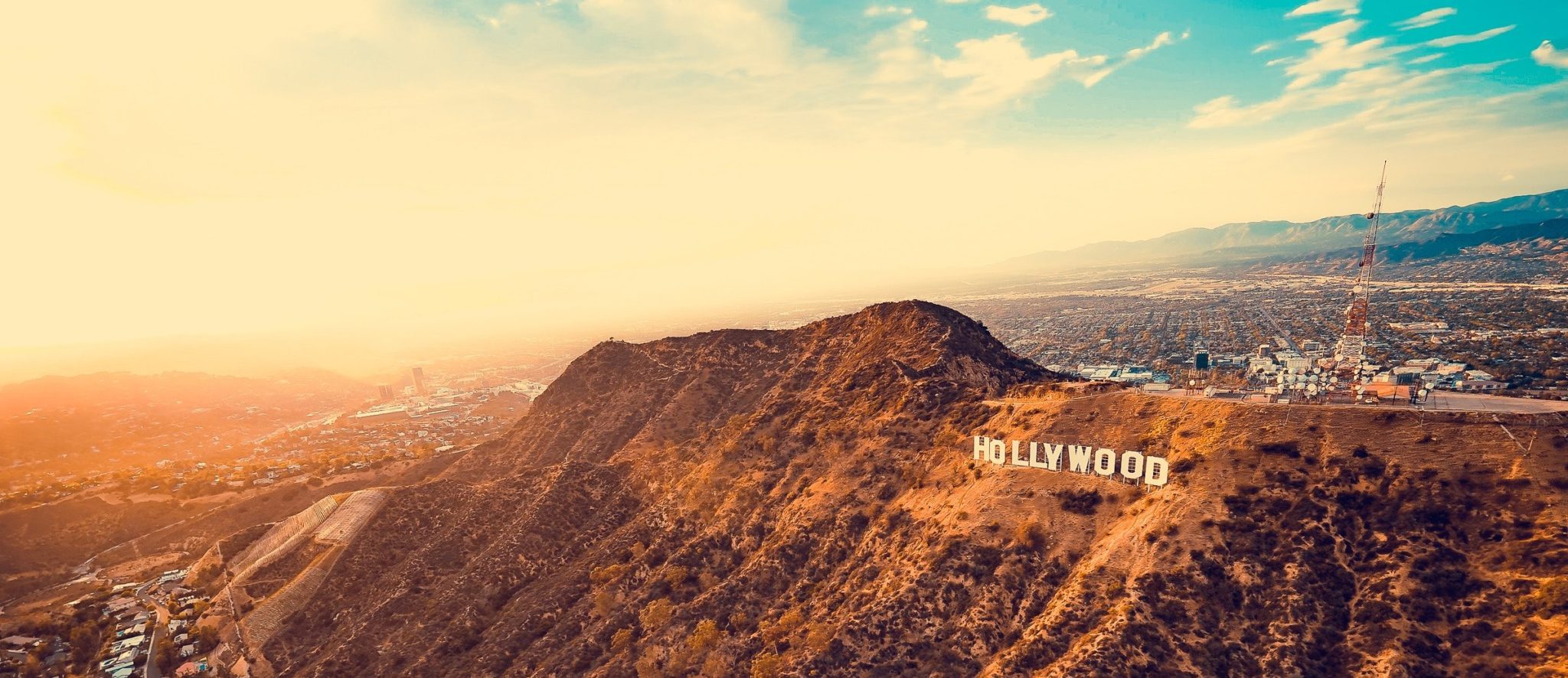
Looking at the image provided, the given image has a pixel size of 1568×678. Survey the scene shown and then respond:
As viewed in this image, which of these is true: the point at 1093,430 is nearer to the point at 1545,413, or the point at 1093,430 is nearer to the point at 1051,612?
the point at 1051,612

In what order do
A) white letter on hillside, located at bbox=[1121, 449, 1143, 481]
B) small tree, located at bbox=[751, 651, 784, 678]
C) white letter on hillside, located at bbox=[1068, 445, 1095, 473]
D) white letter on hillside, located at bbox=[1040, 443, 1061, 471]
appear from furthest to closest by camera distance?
1. white letter on hillside, located at bbox=[1040, 443, 1061, 471]
2. white letter on hillside, located at bbox=[1068, 445, 1095, 473]
3. white letter on hillside, located at bbox=[1121, 449, 1143, 481]
4. small tree, located at bbox=[751, 651, 784, 678]

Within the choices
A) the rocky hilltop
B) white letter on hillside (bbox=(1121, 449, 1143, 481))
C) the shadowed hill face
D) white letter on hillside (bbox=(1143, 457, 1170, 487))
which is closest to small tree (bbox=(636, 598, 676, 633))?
the rocky hilltop

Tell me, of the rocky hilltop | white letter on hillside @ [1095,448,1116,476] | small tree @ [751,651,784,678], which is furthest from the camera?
white letter on hillside @ [1095,448,1116,476]

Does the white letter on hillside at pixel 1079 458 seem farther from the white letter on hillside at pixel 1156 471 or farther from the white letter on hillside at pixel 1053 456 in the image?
the white letter on hillside at pixel 1156 471

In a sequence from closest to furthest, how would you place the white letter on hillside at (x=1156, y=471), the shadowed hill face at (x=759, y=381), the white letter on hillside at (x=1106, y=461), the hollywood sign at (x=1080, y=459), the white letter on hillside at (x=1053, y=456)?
the white letter on hillside at (x=1156, y=471) < the hollywood sign at (x=1080, y=459) < the white letter on hillside at (x=1106, y=461) < the white letter on hillside at (x=1053, y=456) < the shadowed hill face at (x=759, y=381)

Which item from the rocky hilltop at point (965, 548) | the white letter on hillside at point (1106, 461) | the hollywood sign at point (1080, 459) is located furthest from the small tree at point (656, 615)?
the white letter on hillside at point (1106, 461)

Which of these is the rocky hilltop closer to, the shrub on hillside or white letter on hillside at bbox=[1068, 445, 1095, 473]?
the shrub on hillside

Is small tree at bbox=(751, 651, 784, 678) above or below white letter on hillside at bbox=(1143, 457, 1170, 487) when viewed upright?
below
